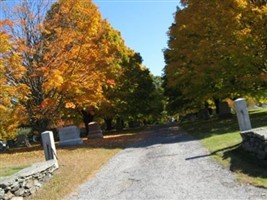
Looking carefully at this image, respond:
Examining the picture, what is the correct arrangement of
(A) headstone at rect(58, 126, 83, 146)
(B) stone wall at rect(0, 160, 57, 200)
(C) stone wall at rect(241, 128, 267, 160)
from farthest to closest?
1. (A) headstone at rect(58, 126, 83, 146)
2. (C) stone wall at rect(241, 128, 267, 160)
3. (B) stone wall at rect(0, 160, 57, 200)

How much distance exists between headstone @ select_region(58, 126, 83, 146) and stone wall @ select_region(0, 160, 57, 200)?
37.8 ft

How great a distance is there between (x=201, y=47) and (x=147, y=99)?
724 inches

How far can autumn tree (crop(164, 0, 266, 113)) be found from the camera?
904 inches

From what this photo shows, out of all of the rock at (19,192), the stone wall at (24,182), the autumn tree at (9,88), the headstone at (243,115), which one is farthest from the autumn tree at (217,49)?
the rock at (19,192)

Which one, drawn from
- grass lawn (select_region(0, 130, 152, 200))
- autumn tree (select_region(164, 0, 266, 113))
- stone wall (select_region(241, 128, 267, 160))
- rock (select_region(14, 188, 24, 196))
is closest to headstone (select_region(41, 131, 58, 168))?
grass lawn (select_region(0, 130, 152, 200))

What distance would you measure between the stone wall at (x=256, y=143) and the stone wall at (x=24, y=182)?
6207 mm

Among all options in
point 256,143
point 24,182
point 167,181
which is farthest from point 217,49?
point 24,182

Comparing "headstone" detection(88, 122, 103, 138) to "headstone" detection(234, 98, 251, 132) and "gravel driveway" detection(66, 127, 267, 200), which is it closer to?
"gravel driveway" detection(66, 127, 267, 200)

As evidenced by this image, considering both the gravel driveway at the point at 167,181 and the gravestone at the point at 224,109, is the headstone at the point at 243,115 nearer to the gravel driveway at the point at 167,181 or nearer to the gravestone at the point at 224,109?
the gravel driveway at the point at 167,181

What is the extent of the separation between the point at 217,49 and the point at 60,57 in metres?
8.82

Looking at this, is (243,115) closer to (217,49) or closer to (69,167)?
(69,167)

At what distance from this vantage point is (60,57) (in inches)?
937

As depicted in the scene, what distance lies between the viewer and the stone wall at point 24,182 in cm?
1096

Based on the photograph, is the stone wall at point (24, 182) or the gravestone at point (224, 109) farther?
the gravestone at point (224, 109)
